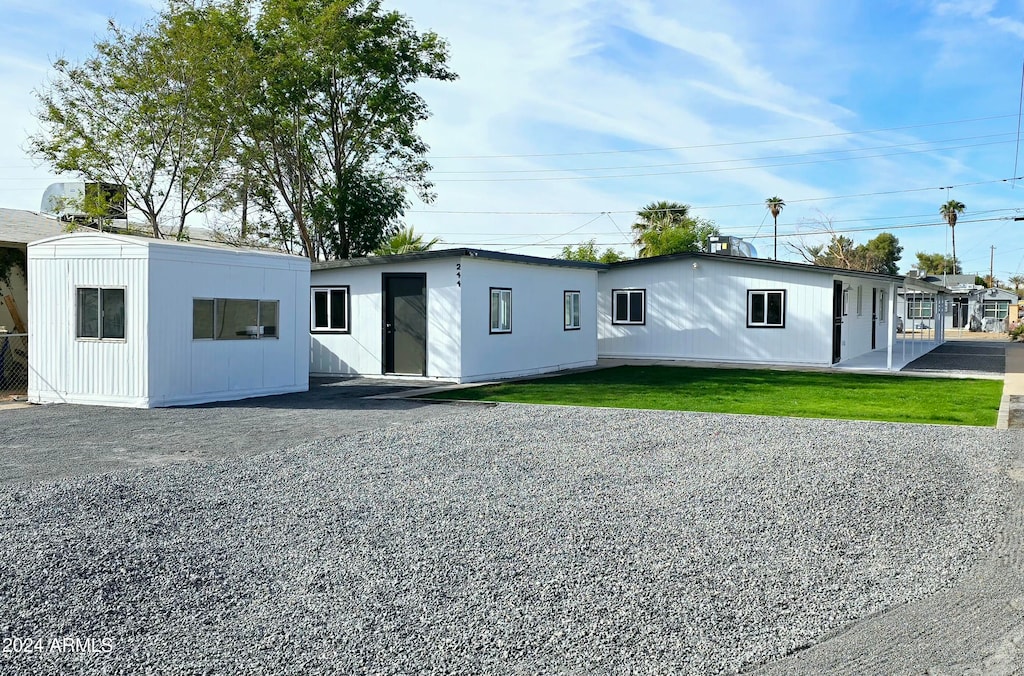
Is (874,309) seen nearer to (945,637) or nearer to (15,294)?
(15,294)

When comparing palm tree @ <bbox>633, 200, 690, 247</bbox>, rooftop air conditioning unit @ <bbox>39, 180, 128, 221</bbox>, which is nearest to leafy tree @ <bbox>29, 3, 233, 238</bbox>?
rooftop air conditioning unit @ <bbox>39, 180, 128, 221</bbox>

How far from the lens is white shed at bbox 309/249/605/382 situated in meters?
16.4

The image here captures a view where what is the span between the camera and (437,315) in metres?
16.5

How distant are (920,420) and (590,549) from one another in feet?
23.9

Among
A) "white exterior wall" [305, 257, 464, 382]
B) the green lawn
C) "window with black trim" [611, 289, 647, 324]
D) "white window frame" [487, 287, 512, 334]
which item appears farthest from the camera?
"window with black trim" [611, 289, 647, 324]

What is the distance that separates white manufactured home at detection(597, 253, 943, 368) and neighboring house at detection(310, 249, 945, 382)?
1.1 inches

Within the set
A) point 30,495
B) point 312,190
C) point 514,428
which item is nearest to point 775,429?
point 514,428

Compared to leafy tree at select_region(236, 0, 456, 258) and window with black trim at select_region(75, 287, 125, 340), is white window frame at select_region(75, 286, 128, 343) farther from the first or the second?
leafy tree at select_region(236, 0, 456, 258)

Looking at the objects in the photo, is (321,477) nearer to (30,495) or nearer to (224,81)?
(30,495)

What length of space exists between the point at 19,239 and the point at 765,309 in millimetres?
16665

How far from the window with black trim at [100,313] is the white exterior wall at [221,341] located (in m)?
0.61

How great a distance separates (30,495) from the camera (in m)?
6.52

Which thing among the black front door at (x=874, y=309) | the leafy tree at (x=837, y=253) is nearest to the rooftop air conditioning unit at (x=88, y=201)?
the black front door at (x=874, y=309)

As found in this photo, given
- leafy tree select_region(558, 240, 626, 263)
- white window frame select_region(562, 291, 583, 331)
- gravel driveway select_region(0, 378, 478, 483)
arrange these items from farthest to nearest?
leafy tree select_region(558, 240, 626, 263) → white window frame select_region(562, 291, 583, 331) → gravel driveway select_region(0, 378, 478, 483)
